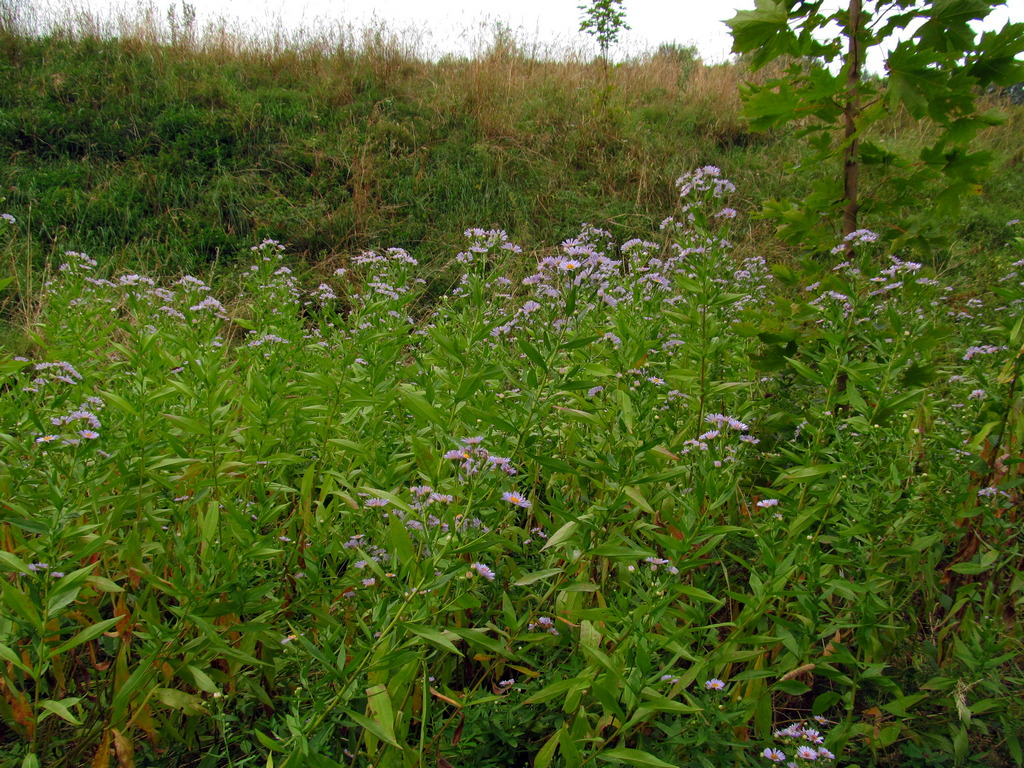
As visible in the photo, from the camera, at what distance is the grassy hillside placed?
6.81 meters

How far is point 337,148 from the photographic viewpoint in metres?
7.82

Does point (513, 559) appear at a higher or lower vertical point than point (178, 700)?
higher

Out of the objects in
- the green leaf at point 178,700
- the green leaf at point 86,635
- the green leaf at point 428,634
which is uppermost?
the green leaf at point 428,634

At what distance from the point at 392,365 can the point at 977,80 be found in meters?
2.23

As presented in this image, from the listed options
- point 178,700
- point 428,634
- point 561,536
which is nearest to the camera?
point 428,634

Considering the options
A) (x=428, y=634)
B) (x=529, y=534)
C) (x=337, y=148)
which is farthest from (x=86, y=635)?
(x=337, y=148)

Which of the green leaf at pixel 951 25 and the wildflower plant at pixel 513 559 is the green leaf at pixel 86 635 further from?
the green leaf at pixel 951 25

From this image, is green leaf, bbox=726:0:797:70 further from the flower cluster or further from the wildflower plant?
Result: the flower cluster

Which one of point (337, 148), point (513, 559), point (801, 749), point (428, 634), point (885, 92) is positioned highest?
point (337, 148)

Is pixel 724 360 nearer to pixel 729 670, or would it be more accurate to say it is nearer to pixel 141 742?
pixel 729 670

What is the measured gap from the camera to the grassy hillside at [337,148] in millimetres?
6812

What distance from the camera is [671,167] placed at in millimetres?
8086

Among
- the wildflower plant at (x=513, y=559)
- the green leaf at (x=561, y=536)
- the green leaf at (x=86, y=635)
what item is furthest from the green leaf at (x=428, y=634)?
the green leaf at (x=86, y=635)

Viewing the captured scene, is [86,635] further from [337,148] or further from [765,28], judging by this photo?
[337,148]
